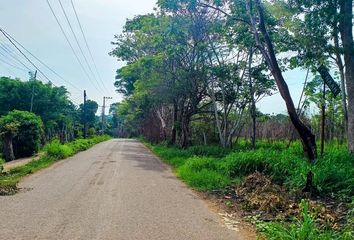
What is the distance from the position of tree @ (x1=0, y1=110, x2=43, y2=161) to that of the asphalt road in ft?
36.0

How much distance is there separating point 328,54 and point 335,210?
25.0ft

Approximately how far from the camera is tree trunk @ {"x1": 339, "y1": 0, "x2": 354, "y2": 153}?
11.4 meters

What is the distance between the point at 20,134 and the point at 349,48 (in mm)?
18933

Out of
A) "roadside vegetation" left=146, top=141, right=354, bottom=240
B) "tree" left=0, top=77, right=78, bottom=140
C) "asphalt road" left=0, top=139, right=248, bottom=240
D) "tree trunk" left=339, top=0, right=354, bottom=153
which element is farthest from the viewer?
"tree" left=0, top=77, right=78, bottom=140

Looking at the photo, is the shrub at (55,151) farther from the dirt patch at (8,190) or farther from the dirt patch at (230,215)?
the dirt patch at (230,215)

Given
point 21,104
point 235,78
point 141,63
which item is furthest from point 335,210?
point 21,104

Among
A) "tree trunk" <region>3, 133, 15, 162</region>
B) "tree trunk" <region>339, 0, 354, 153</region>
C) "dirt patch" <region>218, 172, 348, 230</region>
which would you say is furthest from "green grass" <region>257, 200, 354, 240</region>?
"tree trunk" <region>3, 133, 15, 162</region>

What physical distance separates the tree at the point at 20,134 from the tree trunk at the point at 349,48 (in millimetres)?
17471

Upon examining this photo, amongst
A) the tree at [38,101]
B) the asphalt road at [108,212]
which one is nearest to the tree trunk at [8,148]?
the asphalt road at [108,212]

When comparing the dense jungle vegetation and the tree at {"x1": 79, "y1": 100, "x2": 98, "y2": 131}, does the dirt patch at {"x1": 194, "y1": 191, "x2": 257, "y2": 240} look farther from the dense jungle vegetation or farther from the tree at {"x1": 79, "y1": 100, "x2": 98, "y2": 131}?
the tree at {"x1": 79, "y1": 100, "x2": 98, "y2": 131}

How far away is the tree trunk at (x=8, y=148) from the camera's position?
21369mm

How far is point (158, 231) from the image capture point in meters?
6.04

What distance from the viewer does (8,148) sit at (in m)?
21.6

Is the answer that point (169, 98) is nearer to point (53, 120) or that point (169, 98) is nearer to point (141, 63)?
point (141, 63)
